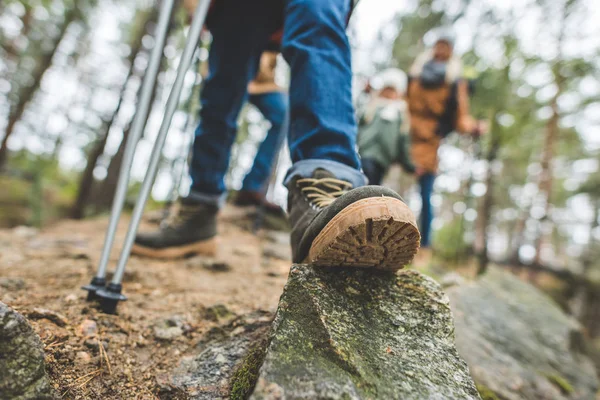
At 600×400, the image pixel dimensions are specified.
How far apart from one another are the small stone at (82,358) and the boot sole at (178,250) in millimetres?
1045

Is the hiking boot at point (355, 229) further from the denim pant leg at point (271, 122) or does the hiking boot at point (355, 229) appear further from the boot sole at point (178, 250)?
the denim pant leg at point (271, 122)

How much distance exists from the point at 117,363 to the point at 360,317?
74cm

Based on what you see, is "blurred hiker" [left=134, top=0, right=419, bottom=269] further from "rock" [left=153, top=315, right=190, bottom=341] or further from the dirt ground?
"rock" [left=153, top=315, right=190, bottom=341]

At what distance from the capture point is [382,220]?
0.79 m

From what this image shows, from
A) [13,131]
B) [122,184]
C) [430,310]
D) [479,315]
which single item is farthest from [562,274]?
[13,131]

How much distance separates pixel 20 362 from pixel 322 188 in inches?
34.0

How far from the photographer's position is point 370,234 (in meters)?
0.82

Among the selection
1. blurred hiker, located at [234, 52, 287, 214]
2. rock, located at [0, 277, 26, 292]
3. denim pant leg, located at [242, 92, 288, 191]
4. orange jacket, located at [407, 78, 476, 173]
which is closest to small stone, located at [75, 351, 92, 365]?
rock, located at [0, 277, 26, 292]

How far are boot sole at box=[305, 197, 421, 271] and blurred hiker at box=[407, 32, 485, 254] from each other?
2.99 metres

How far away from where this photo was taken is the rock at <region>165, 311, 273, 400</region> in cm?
86

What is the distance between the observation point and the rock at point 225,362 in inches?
33.7

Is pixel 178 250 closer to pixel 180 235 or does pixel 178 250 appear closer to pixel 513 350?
pixel 180 235

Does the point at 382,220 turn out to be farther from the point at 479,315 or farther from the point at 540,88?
the point at 540,88

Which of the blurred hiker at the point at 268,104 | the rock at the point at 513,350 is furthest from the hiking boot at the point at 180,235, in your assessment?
the blurred hiker at the point at 268,104
